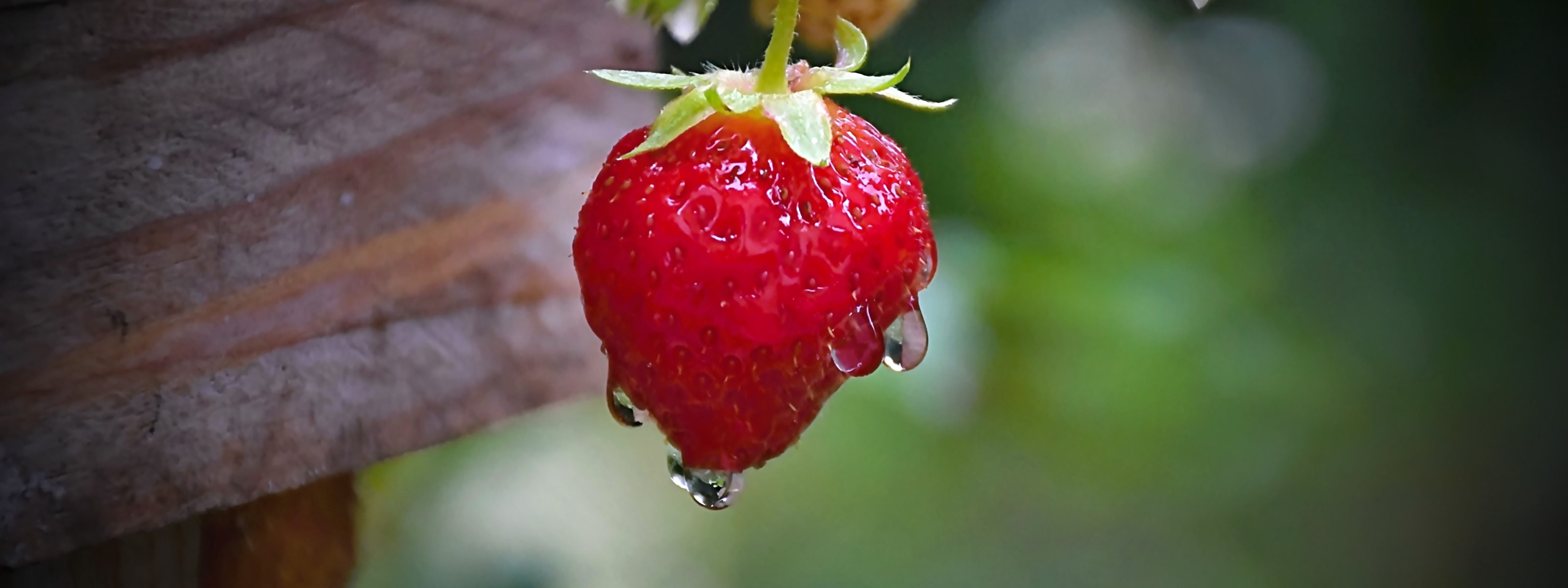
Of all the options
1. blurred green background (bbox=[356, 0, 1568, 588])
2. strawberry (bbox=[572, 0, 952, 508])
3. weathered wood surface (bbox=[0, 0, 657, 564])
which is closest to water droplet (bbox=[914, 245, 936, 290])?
strawberry (bbox=[572, 0, 952, 508])

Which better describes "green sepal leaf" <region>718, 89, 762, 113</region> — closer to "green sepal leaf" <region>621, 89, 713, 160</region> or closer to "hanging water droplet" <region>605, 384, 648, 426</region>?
"green sepal leaf" <region>621, 89, 713, 160</region>

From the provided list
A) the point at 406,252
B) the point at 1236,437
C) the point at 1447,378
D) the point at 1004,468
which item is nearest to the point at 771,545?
the point at 1004,468

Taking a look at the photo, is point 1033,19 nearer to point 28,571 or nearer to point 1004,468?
point 1004,468

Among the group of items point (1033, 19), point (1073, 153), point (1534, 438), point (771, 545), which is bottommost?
point (1534, 438)

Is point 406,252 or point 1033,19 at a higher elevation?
point 406,252

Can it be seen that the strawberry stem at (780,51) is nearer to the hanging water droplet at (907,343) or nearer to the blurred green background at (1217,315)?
the hanging water droplet at (907,343)

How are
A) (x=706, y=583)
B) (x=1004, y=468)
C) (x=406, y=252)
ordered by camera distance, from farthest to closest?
(x=1004, y=468)
(x=706, y=583)
(x=406, y=252)

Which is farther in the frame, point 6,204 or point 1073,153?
point 1073,153
